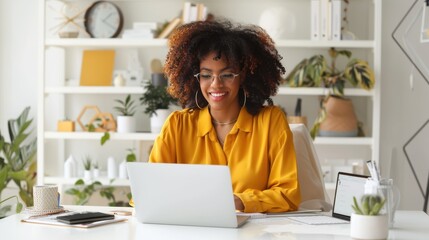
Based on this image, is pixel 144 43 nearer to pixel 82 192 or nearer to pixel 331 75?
pixel 82 192

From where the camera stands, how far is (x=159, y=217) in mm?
2258

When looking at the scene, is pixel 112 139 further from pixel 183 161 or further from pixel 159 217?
pixel 159 217

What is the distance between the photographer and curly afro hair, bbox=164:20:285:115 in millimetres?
2799

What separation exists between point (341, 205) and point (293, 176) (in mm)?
321

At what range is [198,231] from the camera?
2152 millimetres

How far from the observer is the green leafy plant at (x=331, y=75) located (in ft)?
14.9

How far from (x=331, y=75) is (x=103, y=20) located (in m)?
1.55

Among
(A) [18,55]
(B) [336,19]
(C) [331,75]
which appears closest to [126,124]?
(A) [18,55]

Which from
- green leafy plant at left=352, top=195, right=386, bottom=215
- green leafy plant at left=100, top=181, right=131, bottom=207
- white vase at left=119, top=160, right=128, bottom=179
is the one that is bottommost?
green leafy plant at left=100, top=181, right=131, bottom=207

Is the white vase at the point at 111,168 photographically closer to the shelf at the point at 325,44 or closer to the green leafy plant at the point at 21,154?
the green leafy plant at the point at 21,154

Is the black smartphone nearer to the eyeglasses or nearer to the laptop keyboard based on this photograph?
the laptop keyboard

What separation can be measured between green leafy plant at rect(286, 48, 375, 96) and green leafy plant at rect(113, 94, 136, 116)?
1.05 metres

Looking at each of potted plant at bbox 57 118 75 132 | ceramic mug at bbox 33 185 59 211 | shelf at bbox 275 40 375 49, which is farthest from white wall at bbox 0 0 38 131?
ceramic mug at bbox 33 185 59 211

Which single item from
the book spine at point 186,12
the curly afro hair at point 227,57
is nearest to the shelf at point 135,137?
the book spine at point 186,12
